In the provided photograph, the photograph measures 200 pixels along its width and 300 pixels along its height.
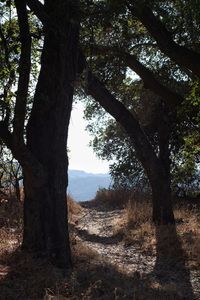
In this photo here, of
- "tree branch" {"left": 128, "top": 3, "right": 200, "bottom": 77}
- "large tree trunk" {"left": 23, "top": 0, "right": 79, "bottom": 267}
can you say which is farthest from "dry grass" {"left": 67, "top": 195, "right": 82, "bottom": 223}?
"large tree trunk" {"left": 23, "top": 0, "right": 79, "bottom": 267}

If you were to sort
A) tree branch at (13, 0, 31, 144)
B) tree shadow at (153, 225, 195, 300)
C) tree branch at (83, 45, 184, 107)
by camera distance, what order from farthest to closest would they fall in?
tree branch at (83, 45, 184, 107)
tree shadow at (153, 225, 195, 300)
tree branch at (13, 0, 31, 144)

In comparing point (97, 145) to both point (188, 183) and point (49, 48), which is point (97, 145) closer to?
point (188, 183)

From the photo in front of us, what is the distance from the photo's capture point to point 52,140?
26.2 ft

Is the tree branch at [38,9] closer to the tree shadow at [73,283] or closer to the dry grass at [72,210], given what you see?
the tree shadow at [73,283]

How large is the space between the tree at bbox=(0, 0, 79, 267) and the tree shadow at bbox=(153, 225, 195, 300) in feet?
6.22

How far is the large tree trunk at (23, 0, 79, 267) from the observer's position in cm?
776

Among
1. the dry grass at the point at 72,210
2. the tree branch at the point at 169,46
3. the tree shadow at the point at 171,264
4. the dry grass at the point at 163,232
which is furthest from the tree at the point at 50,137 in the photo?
the dry grass at the point at 72,210

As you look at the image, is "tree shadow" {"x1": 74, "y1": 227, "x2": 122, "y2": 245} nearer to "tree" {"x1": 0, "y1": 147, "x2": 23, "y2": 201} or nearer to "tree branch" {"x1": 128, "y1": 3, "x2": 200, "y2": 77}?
"tree" {"x1": 0, "y1": 147, "x2": 23, "y2": 201}

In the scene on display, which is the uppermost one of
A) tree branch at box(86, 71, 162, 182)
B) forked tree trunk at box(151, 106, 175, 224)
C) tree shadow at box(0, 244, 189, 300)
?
tree branch at box(86, 71, 162, 182)

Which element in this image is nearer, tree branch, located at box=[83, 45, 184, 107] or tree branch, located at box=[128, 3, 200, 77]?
tree branch, located at box=[128, 3, 200, 77]

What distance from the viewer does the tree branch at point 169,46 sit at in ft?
32.5

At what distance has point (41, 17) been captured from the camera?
7.38 metres

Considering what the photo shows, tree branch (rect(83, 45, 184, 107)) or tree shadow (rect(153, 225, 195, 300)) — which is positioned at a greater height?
tree branch (rect(83, 45, 184, 107))

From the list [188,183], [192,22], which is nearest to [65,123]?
[192,22]
